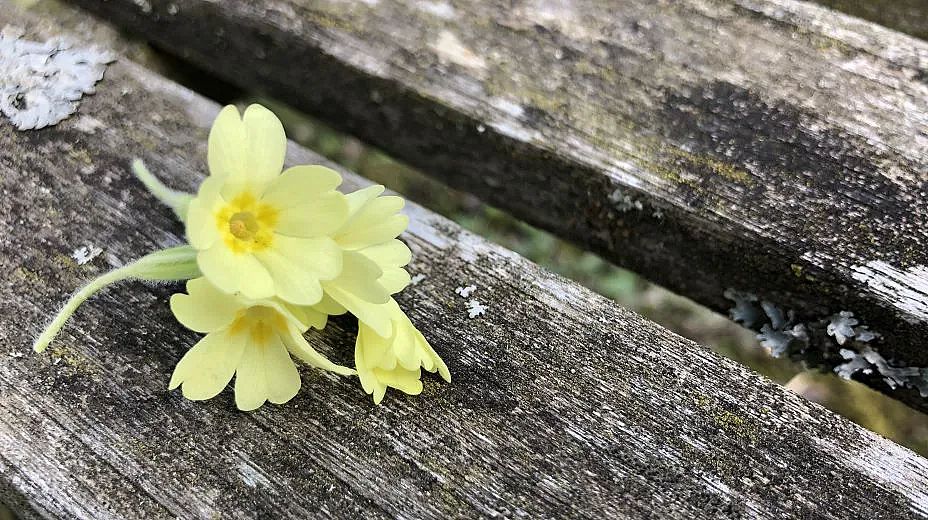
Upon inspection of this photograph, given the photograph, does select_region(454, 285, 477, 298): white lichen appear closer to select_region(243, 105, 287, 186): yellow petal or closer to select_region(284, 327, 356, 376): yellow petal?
select_region(284, 327, 356, 376): yellow petal

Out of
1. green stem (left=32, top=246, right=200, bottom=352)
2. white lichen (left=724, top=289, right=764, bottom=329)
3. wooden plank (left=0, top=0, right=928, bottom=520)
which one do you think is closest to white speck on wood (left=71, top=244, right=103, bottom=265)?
wooden plank (left=0, top=0, right=928, bottom=520)

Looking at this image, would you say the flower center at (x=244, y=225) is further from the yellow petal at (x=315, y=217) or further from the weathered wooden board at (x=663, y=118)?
the weathered wooden board at (x=663, y=118)

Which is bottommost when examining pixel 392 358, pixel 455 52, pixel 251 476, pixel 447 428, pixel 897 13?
pixel 251 476

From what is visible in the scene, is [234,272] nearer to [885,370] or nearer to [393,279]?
[393,279]

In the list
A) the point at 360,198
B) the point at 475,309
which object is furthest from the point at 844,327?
the point at 360,198

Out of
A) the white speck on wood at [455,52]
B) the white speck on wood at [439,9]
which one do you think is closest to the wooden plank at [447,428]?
the white speck on wood at [455,52]

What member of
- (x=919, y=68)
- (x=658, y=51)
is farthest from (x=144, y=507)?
(x=919, y=68)
